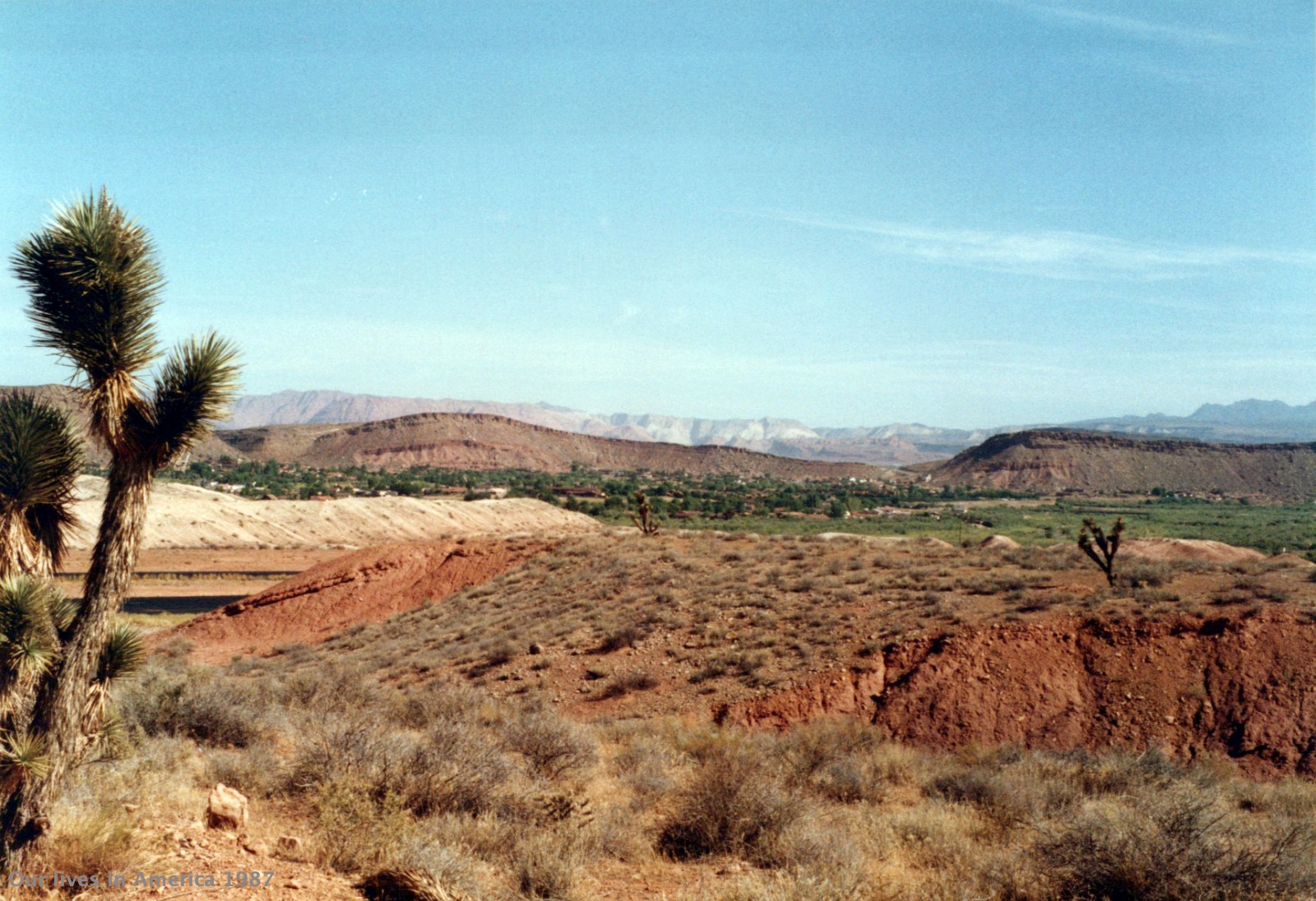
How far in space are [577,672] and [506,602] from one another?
8259 mm

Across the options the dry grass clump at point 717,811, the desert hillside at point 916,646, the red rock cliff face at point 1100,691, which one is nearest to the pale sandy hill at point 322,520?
the desert hillside at point 916,646

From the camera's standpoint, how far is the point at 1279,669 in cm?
1345

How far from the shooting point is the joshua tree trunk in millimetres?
5871

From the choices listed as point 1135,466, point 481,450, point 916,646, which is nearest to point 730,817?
point 916,646

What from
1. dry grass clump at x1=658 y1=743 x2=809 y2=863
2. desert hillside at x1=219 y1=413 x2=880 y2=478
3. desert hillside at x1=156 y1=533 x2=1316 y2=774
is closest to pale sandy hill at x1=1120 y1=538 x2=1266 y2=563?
desert hillside at x1=156 y1=533 x2=1316 y2=774

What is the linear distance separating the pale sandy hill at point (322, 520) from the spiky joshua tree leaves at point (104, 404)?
52.9 m

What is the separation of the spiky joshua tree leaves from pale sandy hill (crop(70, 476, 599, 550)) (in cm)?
5286

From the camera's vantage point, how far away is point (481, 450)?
530 feet

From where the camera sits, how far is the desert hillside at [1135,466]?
126m

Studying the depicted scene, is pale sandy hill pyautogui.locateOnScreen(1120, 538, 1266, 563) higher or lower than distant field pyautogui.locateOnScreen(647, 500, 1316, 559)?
higher

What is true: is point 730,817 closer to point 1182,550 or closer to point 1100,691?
point 1100,691

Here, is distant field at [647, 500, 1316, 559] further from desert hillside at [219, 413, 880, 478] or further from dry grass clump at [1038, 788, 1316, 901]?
desert hillside at [219, 413, 880, 478]

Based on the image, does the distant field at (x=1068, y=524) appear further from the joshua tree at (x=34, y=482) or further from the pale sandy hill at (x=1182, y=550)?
the joshua tree at (x=34, y=482)

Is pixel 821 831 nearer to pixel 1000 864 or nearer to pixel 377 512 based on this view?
pixel 1000 864
